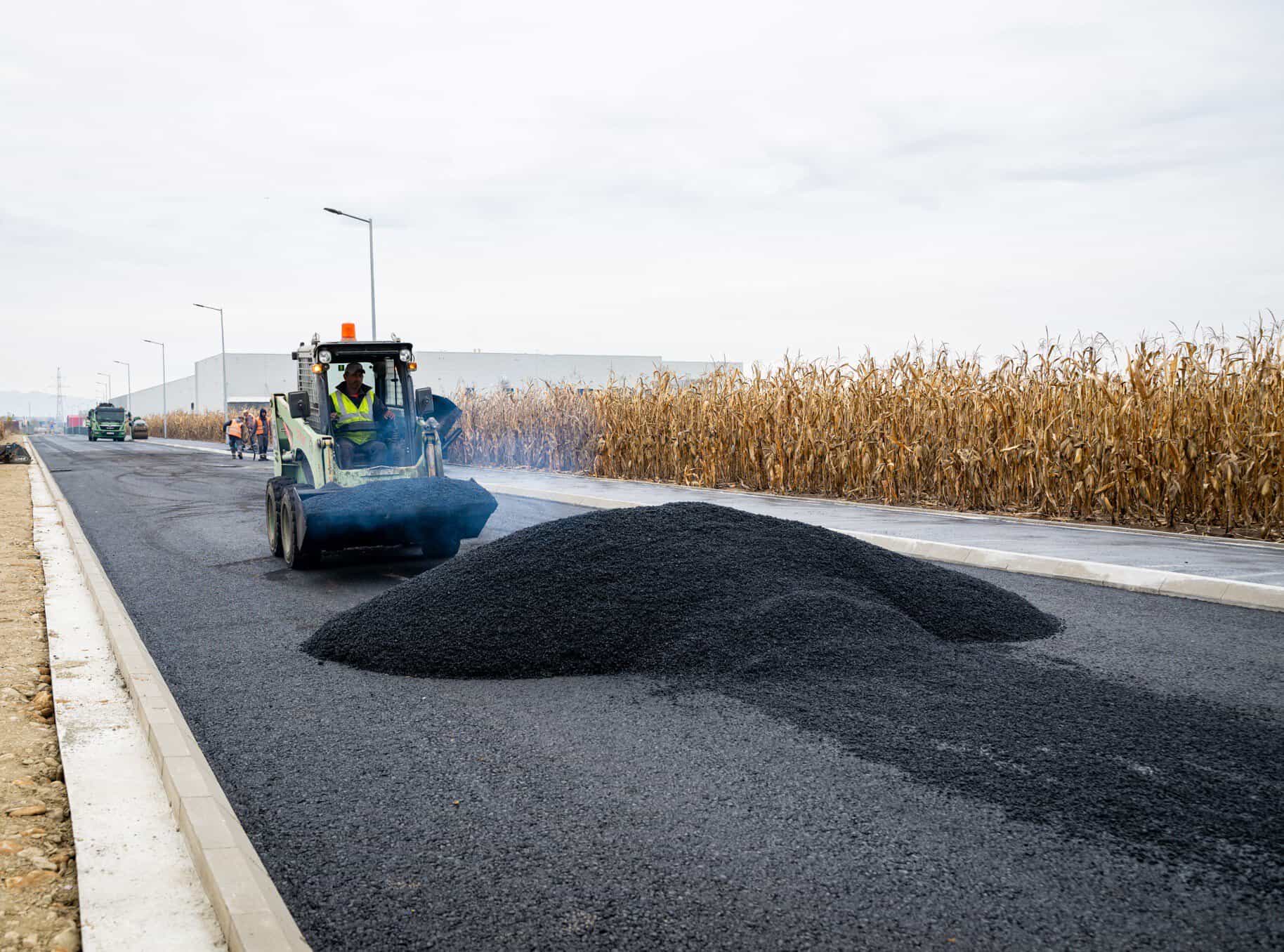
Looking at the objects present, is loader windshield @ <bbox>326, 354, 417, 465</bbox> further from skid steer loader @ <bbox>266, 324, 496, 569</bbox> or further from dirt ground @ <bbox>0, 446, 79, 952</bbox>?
dirt ground @ <bbox>0, 446, 79, 952</bbox>

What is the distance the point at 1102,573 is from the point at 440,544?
6.15 m

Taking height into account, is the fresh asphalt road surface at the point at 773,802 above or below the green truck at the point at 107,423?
below

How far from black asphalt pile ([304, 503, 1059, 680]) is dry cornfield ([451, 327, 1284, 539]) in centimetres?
542

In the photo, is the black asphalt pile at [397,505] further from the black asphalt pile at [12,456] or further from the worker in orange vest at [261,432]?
the worker in orange vest at [261,432]

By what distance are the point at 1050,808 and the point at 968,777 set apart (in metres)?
0.36

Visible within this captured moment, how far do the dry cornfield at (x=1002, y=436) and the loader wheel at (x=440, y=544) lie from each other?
7.02 meters

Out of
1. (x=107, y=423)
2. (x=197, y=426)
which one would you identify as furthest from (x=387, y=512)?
(x=197, y=426)

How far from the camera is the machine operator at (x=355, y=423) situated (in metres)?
10.5

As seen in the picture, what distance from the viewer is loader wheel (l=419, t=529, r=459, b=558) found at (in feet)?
33.0

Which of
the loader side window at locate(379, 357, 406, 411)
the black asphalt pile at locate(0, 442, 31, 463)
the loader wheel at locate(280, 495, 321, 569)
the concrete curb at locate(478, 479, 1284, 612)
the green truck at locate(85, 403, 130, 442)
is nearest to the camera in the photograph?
the concrete curb at locate(478, 479, 1284, 612)

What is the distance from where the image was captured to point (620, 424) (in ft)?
71.0

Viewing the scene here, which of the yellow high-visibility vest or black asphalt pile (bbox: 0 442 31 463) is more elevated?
the yellow high-visibility vest

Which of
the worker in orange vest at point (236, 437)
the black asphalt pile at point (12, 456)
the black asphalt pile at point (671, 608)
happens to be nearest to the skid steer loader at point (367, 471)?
the black asphalt pile at point (671, 608)

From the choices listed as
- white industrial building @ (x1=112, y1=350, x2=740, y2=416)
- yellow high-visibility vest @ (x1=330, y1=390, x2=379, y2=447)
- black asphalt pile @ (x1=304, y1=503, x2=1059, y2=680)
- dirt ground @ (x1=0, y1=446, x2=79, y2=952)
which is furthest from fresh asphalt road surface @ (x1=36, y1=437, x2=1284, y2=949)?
white industrial building @ (x1=112, y1=350, x2=740, y2=416)
